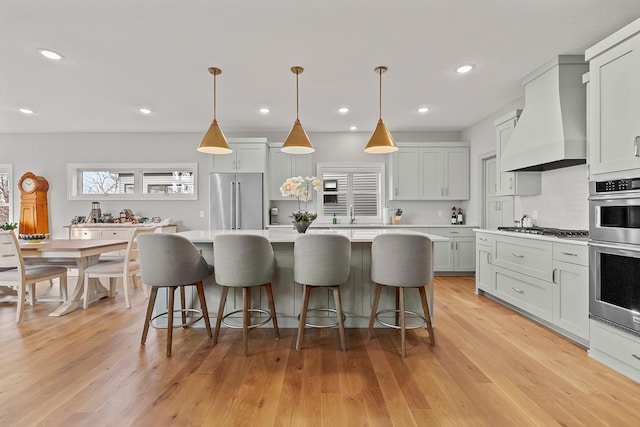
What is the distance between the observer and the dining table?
3223 millimetres

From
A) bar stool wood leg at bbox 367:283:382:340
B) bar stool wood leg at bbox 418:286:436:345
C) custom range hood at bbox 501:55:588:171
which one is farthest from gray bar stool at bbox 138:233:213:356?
custom range hood at bbox 501:55:588:171

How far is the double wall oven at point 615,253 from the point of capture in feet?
6.56

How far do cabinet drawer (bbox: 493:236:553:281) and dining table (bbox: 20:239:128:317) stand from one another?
445 cm

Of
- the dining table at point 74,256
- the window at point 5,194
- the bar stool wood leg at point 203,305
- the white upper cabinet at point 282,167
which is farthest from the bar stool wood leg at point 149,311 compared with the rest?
the window at point 5,194

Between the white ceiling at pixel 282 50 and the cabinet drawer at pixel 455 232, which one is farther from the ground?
the white ceiling at pixel 282 50

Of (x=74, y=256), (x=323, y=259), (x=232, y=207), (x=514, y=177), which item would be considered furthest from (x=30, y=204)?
(x=514, y=177)

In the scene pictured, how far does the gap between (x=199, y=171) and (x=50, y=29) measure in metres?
3.33

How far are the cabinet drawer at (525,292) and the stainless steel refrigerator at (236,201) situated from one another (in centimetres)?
350

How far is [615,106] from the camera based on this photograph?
2.14 meters

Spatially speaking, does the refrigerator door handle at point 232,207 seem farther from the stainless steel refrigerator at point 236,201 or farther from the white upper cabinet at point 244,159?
the white upper cabinet at point 244,159

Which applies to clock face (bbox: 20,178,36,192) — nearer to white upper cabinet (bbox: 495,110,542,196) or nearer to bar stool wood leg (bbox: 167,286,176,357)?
bar stool wood leg (bbox: 167,286,176,357)

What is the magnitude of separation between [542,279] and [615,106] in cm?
Result: 154

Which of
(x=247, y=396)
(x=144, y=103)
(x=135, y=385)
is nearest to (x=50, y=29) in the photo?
(x=144, y=103)

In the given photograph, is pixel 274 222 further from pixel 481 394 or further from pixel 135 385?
pixel 481 394
